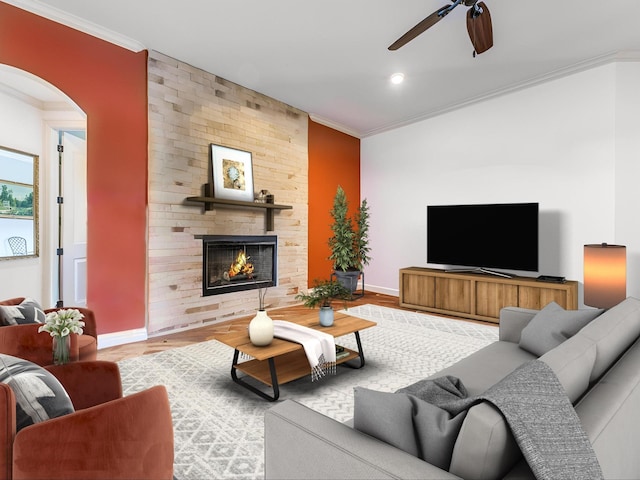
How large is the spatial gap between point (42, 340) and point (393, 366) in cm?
242

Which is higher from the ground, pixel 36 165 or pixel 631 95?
pixel 631 95

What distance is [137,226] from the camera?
368 cm

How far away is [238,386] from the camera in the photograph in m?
2.56

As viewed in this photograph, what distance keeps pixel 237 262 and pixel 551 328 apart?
143 inches

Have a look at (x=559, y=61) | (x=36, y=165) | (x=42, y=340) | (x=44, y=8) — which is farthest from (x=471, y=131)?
(x=36, y=165)

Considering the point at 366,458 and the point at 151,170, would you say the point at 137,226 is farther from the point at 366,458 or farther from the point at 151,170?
the point at 366,458

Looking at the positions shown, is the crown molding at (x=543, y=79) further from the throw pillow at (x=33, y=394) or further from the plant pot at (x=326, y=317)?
the throw pillow at (x=33, y=394)

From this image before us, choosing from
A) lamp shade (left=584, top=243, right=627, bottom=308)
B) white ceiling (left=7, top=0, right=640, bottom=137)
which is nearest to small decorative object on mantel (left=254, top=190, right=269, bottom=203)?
white ceiling (left=7, top=0, right=640, bottom=137)

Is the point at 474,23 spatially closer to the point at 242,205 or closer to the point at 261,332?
the point at 261,332

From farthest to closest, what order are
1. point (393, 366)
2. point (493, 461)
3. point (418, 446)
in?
point (393, 366), point (418, 446), point (493, 461)

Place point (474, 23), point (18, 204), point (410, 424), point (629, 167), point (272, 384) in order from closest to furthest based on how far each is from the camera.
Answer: point (410, 424) → point (272, 384) → point (474, 23) → point (629, 167) → point (18, 204)

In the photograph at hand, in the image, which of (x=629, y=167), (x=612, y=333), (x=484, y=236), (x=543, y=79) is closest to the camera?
(x=612, y=333)

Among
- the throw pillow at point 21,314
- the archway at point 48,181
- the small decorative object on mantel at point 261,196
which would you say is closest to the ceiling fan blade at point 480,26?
the small decorative object on mantel at point 261,196

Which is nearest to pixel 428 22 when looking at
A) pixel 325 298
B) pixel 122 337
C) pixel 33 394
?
pixel 325 298
